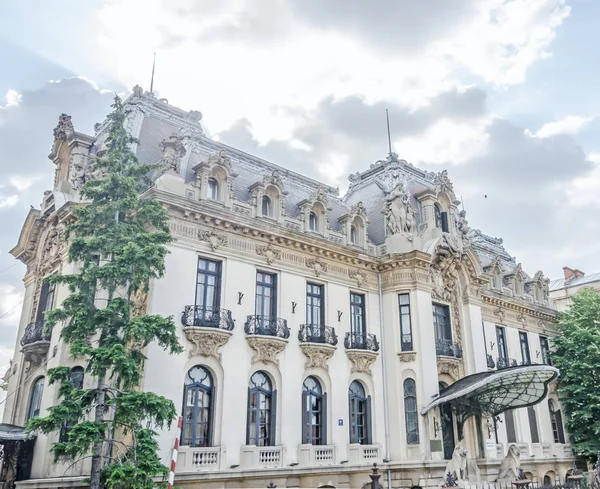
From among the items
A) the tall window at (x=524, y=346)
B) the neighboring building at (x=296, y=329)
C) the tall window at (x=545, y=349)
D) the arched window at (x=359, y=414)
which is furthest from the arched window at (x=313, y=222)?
the tall window at (x=545, y=349)

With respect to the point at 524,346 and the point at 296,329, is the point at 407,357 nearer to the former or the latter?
the point at 296,329

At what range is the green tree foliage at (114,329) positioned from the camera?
531 inches

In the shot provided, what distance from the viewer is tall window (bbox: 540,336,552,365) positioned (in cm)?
3456

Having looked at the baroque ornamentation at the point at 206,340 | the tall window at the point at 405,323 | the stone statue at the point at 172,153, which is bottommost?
the baroque ornamentation at the point at 206,340

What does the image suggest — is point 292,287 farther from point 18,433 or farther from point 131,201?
point 18,433

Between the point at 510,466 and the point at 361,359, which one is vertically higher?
the point at 361,359

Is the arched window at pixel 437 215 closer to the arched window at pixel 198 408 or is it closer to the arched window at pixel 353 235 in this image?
the arched window at pixel 353 235

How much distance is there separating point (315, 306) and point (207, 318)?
5788 mm

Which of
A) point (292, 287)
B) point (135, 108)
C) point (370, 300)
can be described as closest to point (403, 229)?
point (370, 300)

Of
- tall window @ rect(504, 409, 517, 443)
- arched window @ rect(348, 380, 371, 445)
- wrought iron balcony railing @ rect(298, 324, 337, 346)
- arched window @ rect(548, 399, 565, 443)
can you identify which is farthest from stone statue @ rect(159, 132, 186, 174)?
arched window @ rect(548, 399, 565, 443)

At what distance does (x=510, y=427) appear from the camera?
98.5 ft

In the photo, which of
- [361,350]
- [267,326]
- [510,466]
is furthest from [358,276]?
[510,466]

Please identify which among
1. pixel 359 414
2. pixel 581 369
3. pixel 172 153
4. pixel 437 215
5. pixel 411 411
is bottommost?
pixel 359 414

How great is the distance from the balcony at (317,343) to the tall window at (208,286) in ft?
12.9
